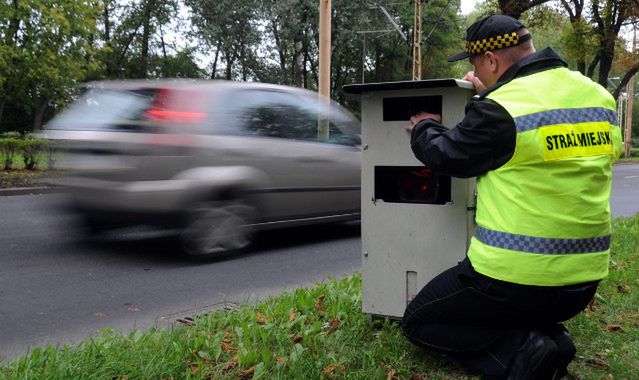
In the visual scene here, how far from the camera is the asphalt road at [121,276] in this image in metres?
4.38

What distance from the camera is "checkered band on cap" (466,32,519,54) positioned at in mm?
2701

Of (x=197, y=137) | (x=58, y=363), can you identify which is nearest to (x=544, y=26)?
(x=197, y=137)

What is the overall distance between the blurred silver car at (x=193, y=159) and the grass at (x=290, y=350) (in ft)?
6.85

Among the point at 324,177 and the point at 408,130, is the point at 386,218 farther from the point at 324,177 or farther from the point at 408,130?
the point at 324,177

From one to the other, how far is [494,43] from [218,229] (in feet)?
13.6

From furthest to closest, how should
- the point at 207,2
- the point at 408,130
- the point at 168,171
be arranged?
the point at 207,2
the point at 168,171
the point at 408,130

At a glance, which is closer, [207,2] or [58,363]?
[58,363]

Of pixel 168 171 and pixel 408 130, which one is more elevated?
pixel 408 130

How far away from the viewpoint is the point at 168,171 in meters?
5.86

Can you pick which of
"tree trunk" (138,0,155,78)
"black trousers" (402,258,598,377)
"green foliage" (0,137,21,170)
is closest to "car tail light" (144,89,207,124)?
"black trousers" (402,258,598,377)

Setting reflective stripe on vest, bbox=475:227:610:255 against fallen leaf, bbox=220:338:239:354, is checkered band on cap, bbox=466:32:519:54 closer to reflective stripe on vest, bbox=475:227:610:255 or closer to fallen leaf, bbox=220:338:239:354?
reflective stripe on vest, bbox=475:227:610:255

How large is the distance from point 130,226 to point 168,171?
2.18 ft

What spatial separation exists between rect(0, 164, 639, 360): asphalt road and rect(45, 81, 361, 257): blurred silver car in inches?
14.3

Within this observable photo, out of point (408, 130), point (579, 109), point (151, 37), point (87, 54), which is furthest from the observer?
point (151, 37)
